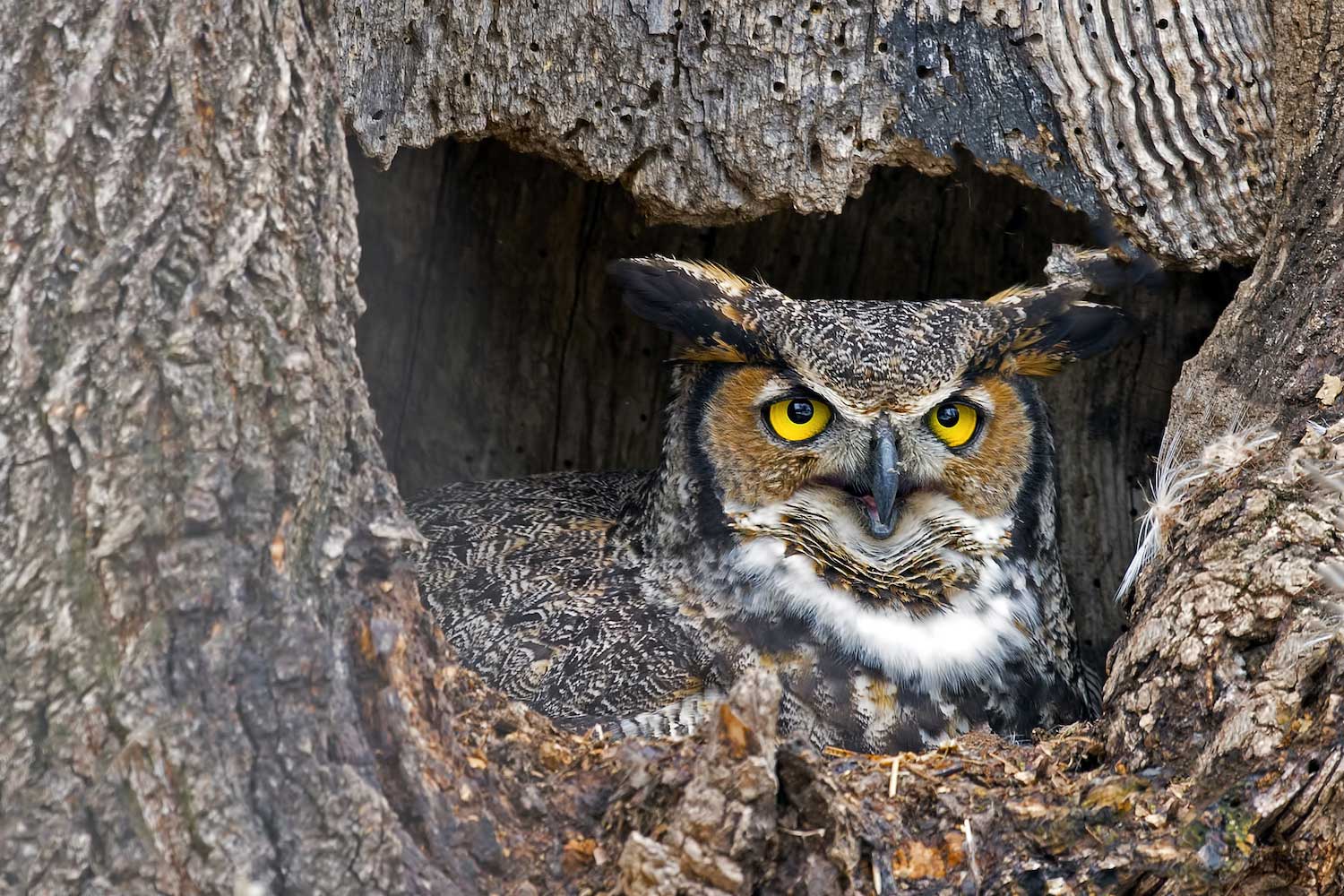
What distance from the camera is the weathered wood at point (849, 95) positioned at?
91.5 inches

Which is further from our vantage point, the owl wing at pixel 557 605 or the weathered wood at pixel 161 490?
the owl wing at pixel 557 605

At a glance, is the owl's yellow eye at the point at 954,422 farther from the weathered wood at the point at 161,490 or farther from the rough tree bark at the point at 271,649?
the weathered wood at the point at 161,490

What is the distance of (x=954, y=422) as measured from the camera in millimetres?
2354

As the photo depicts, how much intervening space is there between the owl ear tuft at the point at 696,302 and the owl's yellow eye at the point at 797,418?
0.10m

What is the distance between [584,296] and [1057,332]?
1265mm

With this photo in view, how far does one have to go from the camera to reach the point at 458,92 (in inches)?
94.9

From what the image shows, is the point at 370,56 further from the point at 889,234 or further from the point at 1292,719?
the point at 1292,719

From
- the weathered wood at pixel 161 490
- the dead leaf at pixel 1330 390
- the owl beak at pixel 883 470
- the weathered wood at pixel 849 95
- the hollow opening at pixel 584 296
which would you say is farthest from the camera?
the hollow opening at pixel 584 296

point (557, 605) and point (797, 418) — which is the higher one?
point (797, 418)

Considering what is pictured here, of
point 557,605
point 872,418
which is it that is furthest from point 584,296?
point 872,418

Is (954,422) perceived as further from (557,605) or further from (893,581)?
(557,605)

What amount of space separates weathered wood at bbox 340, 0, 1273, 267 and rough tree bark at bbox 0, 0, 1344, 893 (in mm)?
818

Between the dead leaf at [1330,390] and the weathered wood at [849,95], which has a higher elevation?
the weathered wood at [849,95]

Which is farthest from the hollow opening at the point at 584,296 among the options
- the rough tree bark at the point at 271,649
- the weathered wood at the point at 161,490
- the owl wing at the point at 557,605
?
the weathered wood at the point at 161,490
